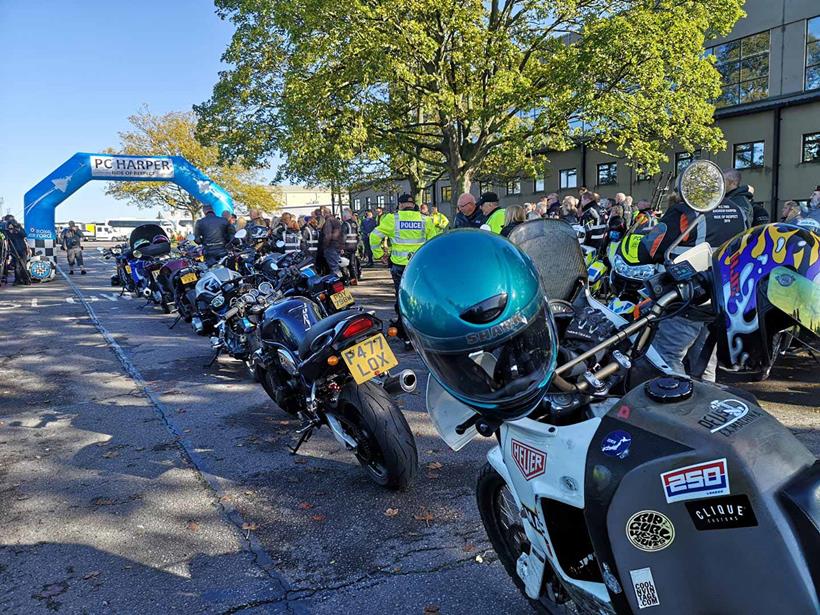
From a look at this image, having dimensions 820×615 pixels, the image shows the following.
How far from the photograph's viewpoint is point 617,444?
1564 millimetres

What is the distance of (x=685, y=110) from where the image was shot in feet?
60.1

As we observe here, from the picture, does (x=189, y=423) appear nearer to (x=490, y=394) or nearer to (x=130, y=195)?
(x=490, y=394)

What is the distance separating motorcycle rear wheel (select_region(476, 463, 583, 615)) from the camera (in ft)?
7.86

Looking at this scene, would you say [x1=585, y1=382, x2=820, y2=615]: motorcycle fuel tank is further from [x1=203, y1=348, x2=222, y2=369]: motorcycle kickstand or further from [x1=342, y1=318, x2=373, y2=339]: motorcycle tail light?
[x1=203, y1=348, x2=222, y2=369]: motorcycle kickstand

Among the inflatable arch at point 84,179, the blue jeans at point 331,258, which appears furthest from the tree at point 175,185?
the blue jeans at point 331,258

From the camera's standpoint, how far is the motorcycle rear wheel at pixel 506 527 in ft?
7.86

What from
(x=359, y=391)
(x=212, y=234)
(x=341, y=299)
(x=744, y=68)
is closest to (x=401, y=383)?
(x=359, y=391)

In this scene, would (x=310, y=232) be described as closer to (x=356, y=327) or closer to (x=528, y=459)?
(x=356, y=327)

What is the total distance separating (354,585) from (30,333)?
9.38 metres

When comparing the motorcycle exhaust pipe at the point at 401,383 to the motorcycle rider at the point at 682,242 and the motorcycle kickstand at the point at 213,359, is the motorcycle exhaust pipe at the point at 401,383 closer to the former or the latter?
the motorcycle rider at the point at 682,242

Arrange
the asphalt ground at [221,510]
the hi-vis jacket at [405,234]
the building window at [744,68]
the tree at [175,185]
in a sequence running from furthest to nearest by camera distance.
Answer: the tree at [175,185]
the building window at [744,68]
the hi-vis jacket at [405,234]
the asphalt ground at [221,510]

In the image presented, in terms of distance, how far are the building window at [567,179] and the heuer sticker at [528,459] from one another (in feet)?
107

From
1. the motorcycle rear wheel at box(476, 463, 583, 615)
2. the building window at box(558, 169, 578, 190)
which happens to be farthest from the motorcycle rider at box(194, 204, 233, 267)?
the building window at box(558, 169, 578, 190)

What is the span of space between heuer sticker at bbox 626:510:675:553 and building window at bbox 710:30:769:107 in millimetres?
27446
